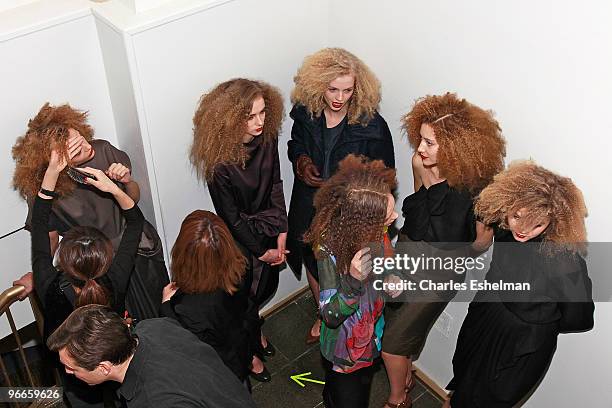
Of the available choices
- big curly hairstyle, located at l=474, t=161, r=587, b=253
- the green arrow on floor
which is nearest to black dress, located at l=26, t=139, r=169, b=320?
the green arrow on floor

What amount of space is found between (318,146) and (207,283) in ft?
3.45

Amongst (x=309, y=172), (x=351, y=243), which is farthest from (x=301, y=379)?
(x=351, y=243)

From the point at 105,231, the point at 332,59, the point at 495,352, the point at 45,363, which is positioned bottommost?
the point at 45,363

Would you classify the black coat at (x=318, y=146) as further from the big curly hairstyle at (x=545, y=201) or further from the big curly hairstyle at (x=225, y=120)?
the big curly hairstyle at (x=545, y=201)

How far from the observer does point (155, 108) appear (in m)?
3.57

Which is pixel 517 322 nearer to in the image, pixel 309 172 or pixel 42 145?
pixel 309 172

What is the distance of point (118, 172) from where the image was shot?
3553mm

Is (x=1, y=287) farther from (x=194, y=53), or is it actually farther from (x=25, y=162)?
(x=194, y=53)

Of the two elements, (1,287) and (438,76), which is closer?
(438,76)

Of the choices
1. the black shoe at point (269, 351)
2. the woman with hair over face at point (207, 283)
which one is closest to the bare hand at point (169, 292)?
the woman with hair over face at point (207, 283)

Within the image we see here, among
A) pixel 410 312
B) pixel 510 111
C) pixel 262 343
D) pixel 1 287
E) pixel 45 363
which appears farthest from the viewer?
pixel 45 363

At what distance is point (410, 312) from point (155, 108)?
1663mm

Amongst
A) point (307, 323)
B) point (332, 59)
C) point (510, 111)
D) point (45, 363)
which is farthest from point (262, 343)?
point (510, 111)

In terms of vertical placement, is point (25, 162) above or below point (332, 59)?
below
